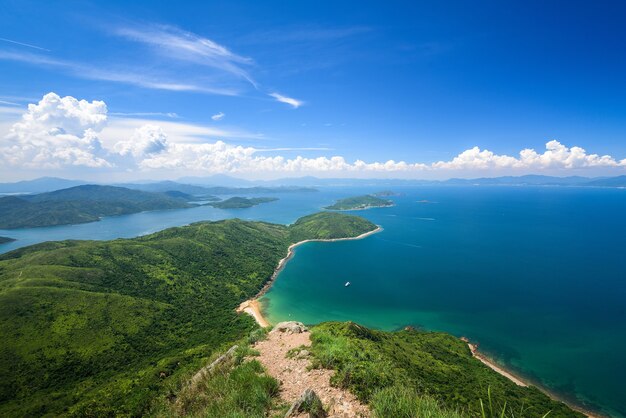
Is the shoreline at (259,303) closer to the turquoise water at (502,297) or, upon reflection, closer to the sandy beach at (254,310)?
the sandy beach at (254,310)

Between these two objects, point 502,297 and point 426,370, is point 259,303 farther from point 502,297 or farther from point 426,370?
point 502,297

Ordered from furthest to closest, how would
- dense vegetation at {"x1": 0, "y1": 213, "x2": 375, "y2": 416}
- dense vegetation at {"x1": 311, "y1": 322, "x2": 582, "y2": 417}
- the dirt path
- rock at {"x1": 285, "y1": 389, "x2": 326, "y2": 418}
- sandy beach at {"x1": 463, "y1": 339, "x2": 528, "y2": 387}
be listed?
sandy beach at {"x1": 463, "y1": 339, "x2": 528, "y2": 387}
dense vegetation at {"x1": 0, "y1": 213, "x2": 375, "y2": 416}
dense vegetation at {"x1": 311, "y1": 322, "x2": 582, "y2": 417}
the dirt path
rock at {"x1": 285, "y1": 389, "x2": 326, "y2": 418}

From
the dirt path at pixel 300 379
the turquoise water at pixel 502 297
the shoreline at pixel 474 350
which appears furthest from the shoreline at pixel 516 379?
the dirt path at pixel 300 379

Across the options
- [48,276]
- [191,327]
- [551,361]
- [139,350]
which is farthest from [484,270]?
[48,276]

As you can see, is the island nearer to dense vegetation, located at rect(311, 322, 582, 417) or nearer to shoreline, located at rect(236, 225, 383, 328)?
dense vegetation, located at rect(311, 322, 582, 417)

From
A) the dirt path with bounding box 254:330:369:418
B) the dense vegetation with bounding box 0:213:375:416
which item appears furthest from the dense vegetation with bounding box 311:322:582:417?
the dense vegetation with bounding box 0:213:375:416

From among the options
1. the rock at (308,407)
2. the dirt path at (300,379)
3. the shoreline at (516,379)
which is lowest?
the shoreline at (516,379)

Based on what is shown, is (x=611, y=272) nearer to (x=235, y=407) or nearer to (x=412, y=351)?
(x=412, y=351)

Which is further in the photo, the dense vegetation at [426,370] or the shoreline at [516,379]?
the shoreline at [516,379]
